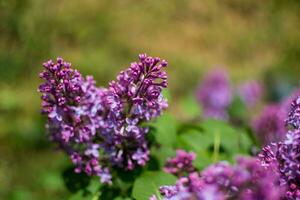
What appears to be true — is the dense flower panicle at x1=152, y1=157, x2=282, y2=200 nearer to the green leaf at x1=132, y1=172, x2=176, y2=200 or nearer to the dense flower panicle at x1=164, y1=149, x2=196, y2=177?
the green leaf at x1=132, y1=172, x2=176, y2=200

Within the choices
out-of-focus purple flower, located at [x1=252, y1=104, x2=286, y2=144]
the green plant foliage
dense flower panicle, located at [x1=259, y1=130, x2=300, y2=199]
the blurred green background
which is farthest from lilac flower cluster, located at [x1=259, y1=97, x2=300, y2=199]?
the blurred green background

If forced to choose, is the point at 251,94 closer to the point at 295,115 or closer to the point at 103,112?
the point at 103,112

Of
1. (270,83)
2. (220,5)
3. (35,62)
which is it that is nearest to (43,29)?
(35,62)

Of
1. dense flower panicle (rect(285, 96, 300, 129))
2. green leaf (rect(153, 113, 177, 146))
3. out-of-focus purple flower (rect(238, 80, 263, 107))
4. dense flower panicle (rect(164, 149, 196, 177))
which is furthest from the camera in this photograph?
out-of-focus purple flower (rect(238, 80, 263, 107))

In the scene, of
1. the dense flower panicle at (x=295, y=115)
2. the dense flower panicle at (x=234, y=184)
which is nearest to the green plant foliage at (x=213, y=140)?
the dense flower panicle at (x=295, y=115)

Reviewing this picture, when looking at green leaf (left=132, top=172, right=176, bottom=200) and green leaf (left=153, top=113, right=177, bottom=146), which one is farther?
green leaf (left=153, top=113, right=177, bottom=146)

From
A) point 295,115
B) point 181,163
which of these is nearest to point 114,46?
point 181,163

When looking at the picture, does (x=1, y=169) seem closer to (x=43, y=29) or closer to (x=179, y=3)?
(x=43, y=29)
